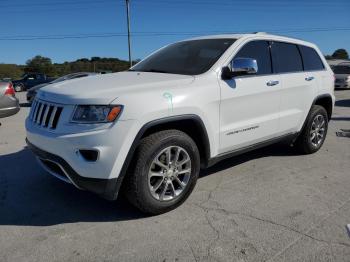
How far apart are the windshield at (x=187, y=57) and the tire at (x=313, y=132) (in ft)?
6.62

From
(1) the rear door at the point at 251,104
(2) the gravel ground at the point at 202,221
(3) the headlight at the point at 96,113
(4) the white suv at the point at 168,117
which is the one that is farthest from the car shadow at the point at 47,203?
(3) the headlight at the point at 96,113

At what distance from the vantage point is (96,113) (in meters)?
3.28

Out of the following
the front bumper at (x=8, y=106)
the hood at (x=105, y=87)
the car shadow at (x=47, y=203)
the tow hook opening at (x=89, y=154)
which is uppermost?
the hood at (x=105, y=87)

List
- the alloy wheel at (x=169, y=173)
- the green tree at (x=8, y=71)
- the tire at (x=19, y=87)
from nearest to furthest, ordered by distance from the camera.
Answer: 1. the alloy wheel at (x=169, y=173)
2. the tire at (x=19, y=87)
3. the green tree at (x=8, y=71)

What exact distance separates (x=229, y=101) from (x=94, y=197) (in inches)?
72.5

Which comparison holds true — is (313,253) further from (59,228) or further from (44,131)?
(44,131)

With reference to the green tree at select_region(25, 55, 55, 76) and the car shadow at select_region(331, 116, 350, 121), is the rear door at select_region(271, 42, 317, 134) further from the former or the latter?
the green tree at select_region(25, 55, 55, 76)

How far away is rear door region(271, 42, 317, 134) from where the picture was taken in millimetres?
5018

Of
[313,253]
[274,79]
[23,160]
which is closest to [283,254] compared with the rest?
[313,253]

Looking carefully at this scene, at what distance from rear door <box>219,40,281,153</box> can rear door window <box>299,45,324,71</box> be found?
1.02 meters

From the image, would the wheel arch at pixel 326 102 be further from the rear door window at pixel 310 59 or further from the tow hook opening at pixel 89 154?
the tow hook opening at pixel 89 154

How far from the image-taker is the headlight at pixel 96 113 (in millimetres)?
3258

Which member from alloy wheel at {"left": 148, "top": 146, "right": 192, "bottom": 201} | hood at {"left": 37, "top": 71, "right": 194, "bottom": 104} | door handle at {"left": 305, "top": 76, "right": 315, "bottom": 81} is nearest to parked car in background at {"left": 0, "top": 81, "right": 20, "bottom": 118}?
hood at {"left": 37, "top": 71, "right": 194, "bottom": 104}

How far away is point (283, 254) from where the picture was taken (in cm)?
296
